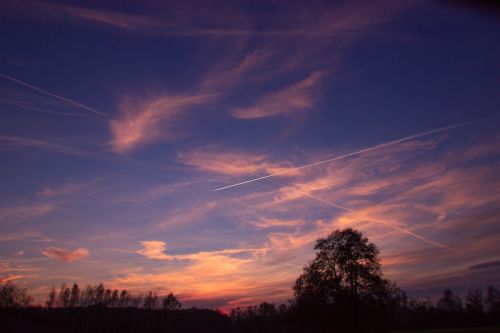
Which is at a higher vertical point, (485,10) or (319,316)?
(485,10)

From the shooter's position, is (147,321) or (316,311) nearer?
(316,311)

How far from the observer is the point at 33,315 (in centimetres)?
12838

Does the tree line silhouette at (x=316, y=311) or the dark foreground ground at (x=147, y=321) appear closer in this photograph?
the tree line silhouette at (x=316, y=311)

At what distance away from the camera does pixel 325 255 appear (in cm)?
3994

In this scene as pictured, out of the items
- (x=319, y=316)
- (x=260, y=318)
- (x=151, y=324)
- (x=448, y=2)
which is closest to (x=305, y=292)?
(x=319, y=316)

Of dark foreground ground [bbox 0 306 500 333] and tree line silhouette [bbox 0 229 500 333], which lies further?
dark foreground ground [bbox 0 306 500 333]

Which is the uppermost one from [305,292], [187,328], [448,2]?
[448,2]

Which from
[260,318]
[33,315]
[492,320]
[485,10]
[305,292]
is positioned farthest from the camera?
[260,318]

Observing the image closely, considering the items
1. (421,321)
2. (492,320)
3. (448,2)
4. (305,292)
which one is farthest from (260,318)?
(448,2)

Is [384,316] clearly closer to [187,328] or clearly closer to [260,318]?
[260,318]

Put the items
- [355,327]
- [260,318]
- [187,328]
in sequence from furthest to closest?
[187,328], [260,318], [355,327]

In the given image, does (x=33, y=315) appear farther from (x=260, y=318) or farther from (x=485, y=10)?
(x=485, y=10)

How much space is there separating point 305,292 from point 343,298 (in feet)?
13.5

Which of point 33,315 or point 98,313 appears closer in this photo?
point 33,315
